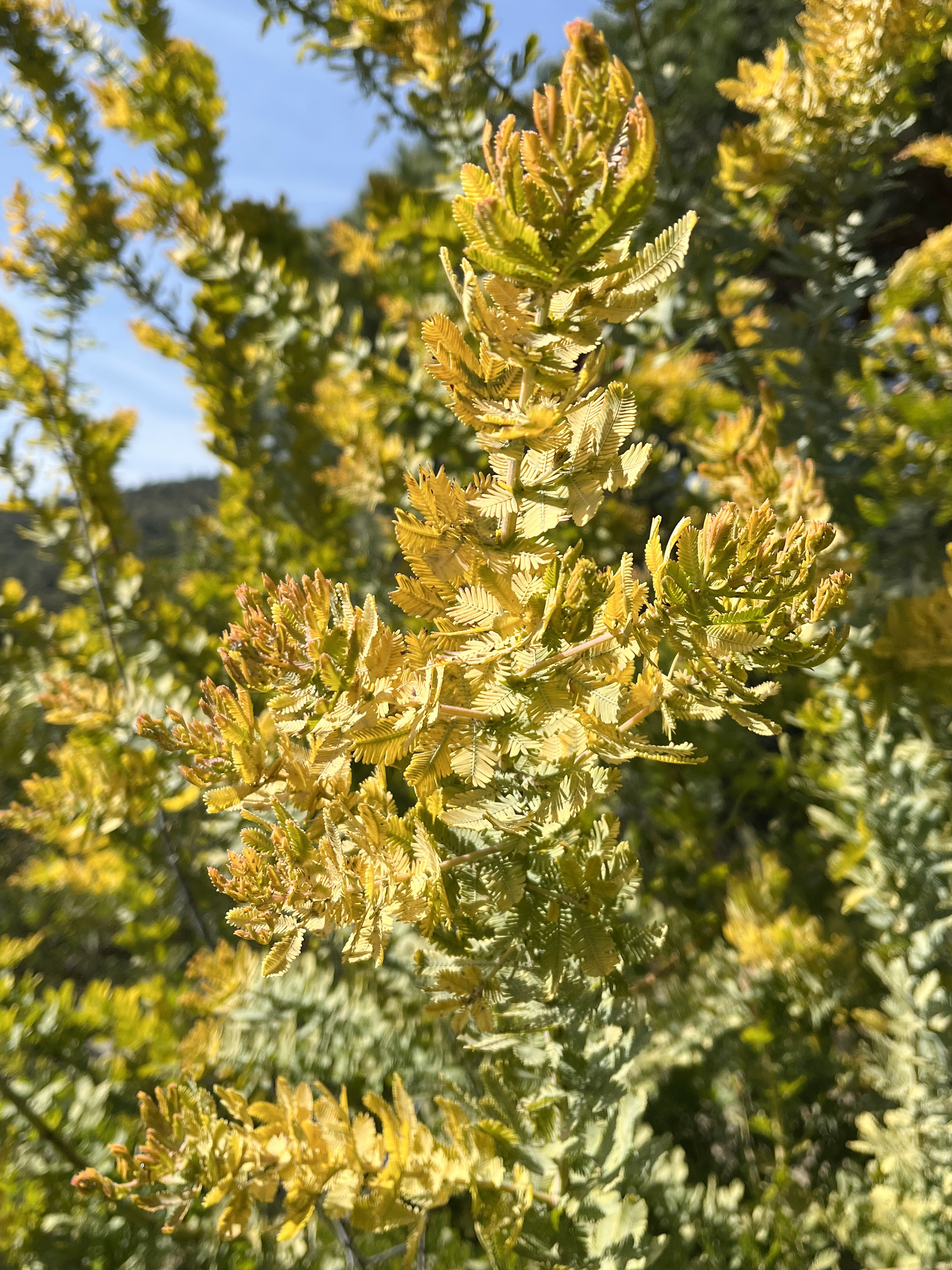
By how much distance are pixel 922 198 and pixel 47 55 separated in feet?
14.0

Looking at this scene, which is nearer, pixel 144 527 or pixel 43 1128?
pixel 43 1128

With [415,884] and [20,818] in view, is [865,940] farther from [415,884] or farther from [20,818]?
[20,818]

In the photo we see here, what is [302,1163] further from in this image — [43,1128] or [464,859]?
[43,1128]

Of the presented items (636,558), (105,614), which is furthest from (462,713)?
(636,558)

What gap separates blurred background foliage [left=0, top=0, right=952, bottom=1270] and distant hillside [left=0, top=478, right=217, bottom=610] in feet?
4.43

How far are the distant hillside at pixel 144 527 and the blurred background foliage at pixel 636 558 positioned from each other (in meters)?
1.35

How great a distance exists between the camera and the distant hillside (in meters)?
6.16

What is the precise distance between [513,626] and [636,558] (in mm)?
1626

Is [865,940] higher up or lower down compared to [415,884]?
lower down

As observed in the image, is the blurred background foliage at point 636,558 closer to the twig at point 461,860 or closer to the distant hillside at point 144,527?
the twig at point 461,860

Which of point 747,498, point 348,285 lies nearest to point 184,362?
point 348,285

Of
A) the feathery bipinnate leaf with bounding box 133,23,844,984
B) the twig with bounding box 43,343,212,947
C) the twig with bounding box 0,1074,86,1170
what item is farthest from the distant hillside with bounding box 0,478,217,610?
the feathery bipinnate leaf with bounding box 133,23,844,984

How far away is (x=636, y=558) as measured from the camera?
2033 millimetres

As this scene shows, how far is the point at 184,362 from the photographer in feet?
7.49
